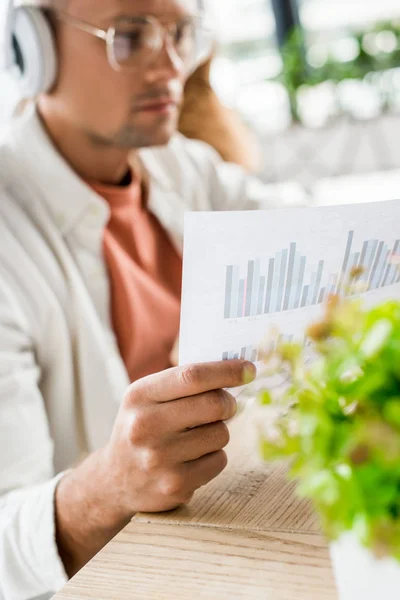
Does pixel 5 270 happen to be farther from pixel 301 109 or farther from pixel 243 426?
pixel 301 109

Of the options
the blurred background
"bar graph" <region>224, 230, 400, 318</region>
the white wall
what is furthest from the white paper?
the blurred background

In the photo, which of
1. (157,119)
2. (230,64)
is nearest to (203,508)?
(157,119)

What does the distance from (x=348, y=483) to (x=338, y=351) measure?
0.19 ft

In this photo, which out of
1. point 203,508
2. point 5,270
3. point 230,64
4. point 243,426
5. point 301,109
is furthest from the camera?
point 230,64

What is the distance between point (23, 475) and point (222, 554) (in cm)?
36

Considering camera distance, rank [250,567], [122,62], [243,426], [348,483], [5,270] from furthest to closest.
Result: [122,62], [5,270], [243,426], [250,567], [348,483]

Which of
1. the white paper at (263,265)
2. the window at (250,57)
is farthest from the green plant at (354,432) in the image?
the window at (250,57)

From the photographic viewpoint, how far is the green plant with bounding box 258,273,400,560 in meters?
0.30

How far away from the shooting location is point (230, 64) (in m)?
3.49

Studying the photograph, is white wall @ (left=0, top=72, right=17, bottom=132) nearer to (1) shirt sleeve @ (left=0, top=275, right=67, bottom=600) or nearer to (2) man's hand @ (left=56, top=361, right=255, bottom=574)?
(1) shirt sleeve @ (left=0, top=275, right=67, bottom=600)

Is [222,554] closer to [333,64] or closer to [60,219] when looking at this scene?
[60,219]

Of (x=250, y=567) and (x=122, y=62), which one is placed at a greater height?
(x=122, y=62)

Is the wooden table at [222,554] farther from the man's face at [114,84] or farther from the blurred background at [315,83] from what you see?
the blurred background at [315,83]

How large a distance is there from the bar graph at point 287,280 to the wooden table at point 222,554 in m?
0.14
